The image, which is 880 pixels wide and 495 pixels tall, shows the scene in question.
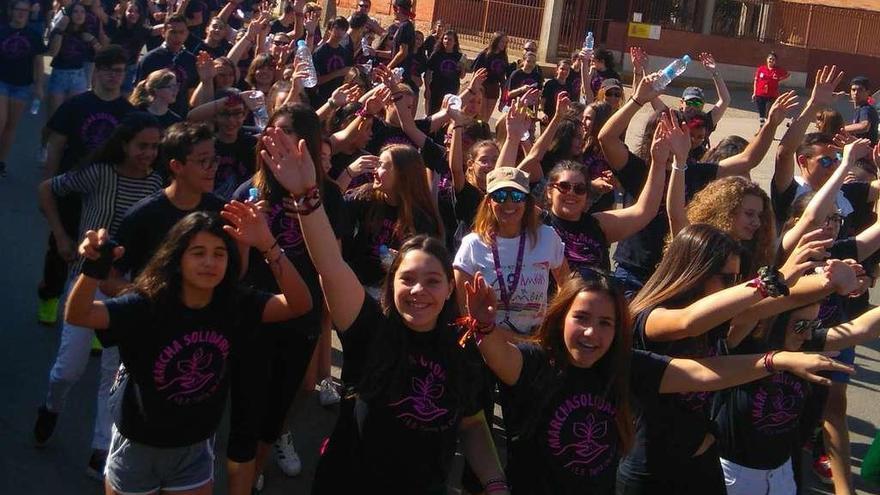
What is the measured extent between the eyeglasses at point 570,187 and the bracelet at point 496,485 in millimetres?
2242

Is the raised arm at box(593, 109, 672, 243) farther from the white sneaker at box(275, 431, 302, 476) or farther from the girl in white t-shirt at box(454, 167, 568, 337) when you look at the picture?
the white sneaker at box(275, 431, 302, 476)

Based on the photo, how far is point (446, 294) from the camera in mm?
3803

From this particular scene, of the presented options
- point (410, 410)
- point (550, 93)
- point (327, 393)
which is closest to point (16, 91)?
point (327, 393)

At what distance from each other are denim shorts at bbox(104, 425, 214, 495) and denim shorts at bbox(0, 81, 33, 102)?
24.1 ft

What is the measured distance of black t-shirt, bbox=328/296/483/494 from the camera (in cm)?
369

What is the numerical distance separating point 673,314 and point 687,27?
27171mm

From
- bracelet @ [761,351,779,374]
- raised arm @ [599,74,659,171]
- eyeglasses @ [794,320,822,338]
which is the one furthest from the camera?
raised arm @ [599,74,659,171]

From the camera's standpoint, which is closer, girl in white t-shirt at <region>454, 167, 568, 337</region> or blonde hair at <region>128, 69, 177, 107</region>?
girl in white t-shirt at <region>454, 167, 568, 337</region>

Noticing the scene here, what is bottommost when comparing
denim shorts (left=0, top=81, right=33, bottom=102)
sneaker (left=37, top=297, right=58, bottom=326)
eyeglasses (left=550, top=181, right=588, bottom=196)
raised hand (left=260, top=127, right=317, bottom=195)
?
sneaker (left=37, top=297, right=58, bottom=326)

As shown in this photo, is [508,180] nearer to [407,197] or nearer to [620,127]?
[407,197]

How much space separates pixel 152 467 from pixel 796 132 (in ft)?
15.8

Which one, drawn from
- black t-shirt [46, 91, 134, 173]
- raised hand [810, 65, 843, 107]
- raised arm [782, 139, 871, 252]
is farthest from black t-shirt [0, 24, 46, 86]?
raised arm [782, 139, 871, 252]

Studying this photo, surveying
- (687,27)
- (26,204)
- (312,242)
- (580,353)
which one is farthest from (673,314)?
(687,27)

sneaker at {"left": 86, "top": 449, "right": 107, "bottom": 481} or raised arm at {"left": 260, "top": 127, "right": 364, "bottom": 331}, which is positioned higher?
raised arm at {"left": 260, "top": 127, "right": 364, "bottom": 331}
